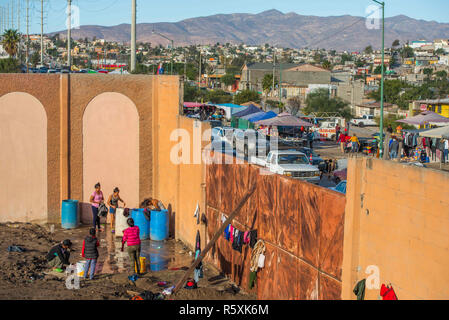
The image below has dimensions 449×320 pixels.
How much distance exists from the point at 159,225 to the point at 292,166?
6.49m

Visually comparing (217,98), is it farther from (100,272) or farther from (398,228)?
(398,228)

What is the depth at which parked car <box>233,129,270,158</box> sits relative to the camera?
28281mm

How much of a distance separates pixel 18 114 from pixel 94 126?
2349 millimetres

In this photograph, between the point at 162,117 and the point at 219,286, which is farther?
the point at 162,117

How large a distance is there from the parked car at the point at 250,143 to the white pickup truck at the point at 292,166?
482cm

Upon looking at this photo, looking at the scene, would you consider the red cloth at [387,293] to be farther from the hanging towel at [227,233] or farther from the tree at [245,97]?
the tree at [245,97]

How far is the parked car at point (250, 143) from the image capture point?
92.8ft

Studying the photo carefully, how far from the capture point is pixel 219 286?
497 inches

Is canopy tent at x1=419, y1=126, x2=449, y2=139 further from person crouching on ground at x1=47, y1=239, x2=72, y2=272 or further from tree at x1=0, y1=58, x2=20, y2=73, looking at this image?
tree at x1=0, y1=58, x2=20, y2=73

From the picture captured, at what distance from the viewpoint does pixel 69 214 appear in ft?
58.8

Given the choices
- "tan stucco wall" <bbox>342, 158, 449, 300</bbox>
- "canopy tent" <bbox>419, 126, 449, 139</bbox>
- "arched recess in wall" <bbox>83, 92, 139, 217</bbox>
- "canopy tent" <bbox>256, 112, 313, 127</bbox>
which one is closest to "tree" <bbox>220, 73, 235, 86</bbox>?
"canopy tent" <bbox>256, 112, 313, 127</bbox>

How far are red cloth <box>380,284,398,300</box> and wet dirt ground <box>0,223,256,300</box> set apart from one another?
429 centimetres

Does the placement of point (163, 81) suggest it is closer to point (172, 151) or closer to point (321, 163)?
point (172, 151)
